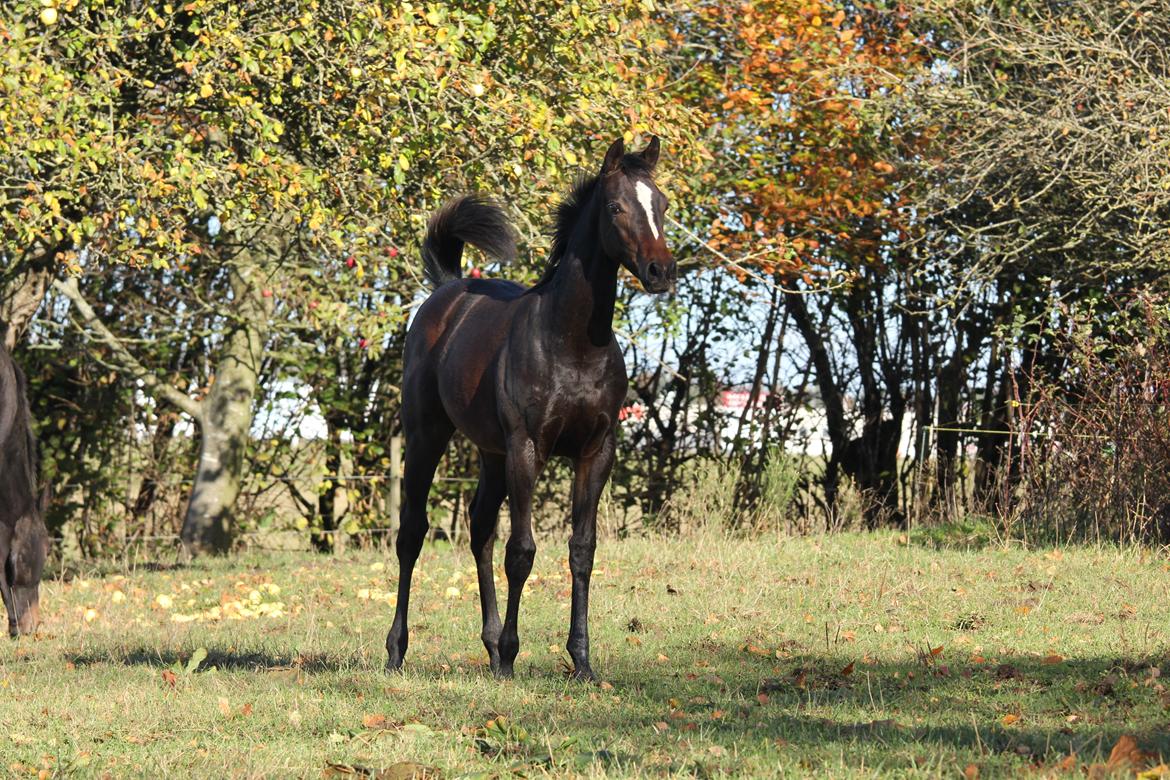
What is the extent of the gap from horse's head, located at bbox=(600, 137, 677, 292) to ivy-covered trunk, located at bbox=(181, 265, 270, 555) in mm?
9554

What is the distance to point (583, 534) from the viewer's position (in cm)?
630

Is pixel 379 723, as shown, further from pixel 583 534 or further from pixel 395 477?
pixel 395 477

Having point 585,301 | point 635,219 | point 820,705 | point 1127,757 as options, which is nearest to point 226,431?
point 585,301

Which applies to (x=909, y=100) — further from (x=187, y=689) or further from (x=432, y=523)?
(x=187, y=689)

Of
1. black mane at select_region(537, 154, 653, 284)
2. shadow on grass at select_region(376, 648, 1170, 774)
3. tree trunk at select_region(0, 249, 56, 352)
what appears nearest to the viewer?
shadow on grass at select_region(376, 648, 1170, 774)

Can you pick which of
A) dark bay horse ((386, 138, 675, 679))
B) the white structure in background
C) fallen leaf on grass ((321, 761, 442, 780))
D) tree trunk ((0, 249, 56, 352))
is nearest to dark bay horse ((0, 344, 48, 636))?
tree trunk ((0, 249, 56, 352))

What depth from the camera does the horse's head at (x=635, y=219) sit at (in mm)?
5773

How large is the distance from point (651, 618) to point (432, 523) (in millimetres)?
8206

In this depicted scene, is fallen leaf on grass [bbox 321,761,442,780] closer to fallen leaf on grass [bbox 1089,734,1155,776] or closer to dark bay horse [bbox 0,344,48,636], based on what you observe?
fallen leaf on grass [bbox 1089,734,1155,776]

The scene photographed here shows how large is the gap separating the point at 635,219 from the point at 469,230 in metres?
2.14

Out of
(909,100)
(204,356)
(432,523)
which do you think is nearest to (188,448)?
(204,356)

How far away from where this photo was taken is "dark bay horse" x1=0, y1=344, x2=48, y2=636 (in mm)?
9258

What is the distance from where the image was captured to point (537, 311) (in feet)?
21.0

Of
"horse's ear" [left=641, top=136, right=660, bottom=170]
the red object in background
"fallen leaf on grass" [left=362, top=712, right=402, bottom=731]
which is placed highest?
"horse's ear" [left=641, top=136, right=660, bottom=170]
